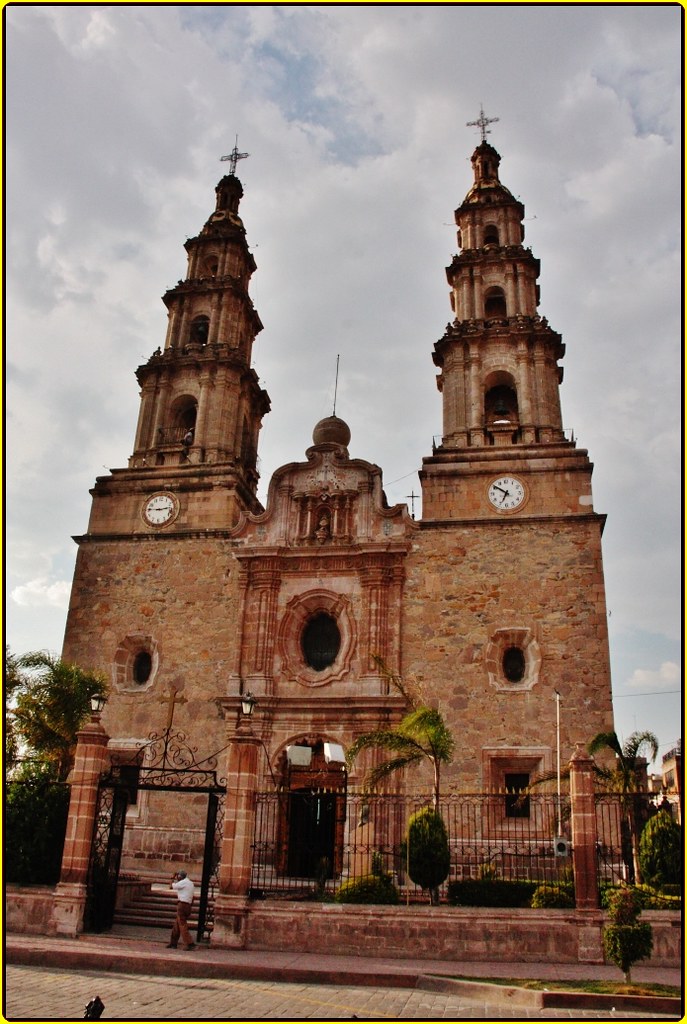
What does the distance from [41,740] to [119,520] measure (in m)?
8.55

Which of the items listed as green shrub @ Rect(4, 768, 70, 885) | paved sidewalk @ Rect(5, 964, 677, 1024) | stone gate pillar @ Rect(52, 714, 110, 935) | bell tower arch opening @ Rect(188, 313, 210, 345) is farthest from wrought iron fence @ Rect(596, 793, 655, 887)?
bell tower arch opening @ Rect(188, 313, 210, 345)

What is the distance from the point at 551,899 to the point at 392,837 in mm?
5986

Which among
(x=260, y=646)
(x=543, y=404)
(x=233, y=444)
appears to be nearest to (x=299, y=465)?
(x=233, y=444)

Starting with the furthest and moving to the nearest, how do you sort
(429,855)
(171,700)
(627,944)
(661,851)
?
(171,700)
(661,851)
(429,855)
(627,944)

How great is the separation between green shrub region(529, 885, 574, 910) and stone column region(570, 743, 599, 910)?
870 mm

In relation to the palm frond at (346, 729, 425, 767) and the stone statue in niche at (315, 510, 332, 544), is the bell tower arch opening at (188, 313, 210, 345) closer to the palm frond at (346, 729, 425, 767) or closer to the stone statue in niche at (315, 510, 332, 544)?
the stone statue in niche at (315, 510, 332, 544)

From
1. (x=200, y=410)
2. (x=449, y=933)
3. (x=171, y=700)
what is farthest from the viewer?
(x=200, y=410)

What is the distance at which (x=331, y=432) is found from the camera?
974 inches

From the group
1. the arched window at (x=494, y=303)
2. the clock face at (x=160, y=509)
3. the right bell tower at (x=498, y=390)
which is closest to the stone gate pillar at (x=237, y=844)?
the right bell tower at (x=498, y=390)

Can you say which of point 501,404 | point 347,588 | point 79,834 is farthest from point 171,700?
point 501,404

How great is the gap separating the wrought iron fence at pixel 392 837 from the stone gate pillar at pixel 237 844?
280 cm

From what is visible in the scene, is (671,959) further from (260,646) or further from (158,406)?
(158,406)

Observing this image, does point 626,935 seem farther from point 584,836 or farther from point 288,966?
point 288,966

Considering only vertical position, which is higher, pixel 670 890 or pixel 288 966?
pixel 670 890
